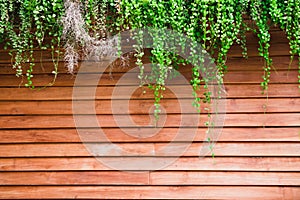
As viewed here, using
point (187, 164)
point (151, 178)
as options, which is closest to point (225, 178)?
point (187, 164)

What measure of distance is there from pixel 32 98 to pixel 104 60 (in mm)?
697

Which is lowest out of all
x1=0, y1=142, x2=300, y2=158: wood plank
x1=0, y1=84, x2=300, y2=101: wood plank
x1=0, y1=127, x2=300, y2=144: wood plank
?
x1=0, y1=142, x2=300, y2=158: wood plank

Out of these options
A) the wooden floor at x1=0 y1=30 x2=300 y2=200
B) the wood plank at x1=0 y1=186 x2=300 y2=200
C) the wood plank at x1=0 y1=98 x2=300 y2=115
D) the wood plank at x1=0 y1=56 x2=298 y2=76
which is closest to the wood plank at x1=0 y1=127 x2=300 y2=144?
the wooden floor at x1=0 y1=30 x2=300 y2=200

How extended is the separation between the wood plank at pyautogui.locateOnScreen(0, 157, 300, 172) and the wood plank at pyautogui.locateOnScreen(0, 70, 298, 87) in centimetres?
64

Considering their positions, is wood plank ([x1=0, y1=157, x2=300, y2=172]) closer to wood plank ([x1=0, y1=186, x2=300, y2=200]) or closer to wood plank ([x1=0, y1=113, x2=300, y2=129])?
wood plank ([x1=0, y1=186, x2=300, y2=200])

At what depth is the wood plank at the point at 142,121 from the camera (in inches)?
130

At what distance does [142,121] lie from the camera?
11.0ft

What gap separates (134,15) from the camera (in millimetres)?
2850

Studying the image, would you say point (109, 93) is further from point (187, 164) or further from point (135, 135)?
point (187, 164)

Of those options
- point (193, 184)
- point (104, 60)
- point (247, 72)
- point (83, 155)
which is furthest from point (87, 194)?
point (247, 72)

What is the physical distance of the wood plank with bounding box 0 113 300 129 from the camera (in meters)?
3.29

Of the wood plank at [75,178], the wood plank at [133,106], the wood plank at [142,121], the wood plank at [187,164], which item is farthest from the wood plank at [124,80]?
the wood plank at [75,178]

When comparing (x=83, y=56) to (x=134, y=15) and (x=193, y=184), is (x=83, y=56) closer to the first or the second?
(x=134, y=15)

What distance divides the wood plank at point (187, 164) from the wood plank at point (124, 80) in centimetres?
64
